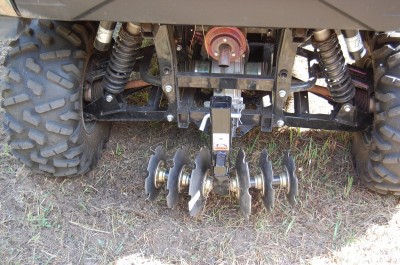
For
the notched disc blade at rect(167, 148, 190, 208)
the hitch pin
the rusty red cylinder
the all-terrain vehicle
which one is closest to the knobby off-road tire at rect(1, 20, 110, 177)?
the all-terrain vehicle

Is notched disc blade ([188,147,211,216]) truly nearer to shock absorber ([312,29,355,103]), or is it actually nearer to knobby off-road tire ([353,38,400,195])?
shock absorber ([312,29,355,103])

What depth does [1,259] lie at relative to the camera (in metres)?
2.86

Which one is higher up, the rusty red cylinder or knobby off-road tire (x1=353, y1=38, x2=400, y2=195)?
the rusty red cylinder

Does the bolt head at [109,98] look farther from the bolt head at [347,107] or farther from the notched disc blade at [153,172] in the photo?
the bolt head at [347,107]

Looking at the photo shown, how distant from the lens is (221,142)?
2.80 m

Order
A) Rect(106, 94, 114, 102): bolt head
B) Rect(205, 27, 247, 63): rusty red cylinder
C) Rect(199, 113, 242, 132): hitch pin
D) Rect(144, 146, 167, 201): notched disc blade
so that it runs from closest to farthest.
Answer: Rect(205, 27, 247, 63): rusty red cylinder
Rect(199, 113, 242, 132): hitch pin
Rect(144, 146, 167, 201): notched disc blade
Rect(106, 94, 114, 102): bolt head

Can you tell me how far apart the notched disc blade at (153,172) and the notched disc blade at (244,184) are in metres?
0.42

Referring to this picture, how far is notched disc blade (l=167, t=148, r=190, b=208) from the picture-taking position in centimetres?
291

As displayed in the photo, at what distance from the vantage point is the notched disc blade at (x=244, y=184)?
2822mm

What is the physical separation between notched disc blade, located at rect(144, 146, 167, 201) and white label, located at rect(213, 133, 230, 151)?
0.36m

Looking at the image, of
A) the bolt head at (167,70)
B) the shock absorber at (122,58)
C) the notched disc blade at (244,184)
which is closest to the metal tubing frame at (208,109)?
the bolt head at (167,70)

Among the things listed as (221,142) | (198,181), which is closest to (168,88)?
(221,142)

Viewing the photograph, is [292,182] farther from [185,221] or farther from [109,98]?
[109,98]

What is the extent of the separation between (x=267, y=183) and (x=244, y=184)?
119mm
